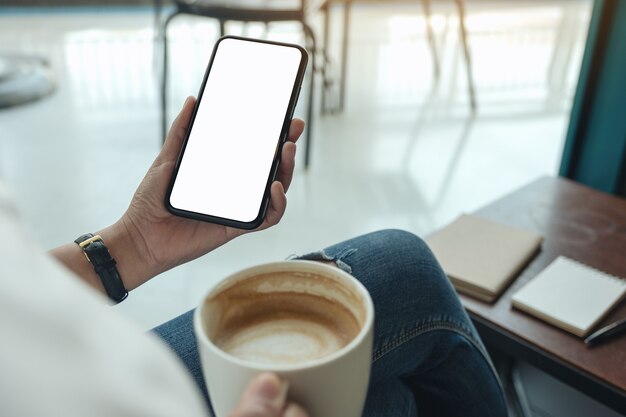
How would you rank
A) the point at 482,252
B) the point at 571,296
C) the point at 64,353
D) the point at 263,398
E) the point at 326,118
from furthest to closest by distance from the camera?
1. the point at 326,118
2. the point at 482,252
3. the point at 571,296
4. the point at 263,398
5. the point at 64,353

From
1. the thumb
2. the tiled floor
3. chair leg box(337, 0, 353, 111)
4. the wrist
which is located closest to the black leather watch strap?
the wrist

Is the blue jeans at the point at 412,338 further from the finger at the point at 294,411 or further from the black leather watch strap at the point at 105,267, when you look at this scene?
the finger at the point at 294,411

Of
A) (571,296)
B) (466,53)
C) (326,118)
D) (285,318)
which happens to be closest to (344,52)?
(326,118)

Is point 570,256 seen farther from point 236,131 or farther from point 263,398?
point 263,398

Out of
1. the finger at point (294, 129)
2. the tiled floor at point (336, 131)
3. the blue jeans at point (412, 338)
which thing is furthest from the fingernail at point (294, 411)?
the tiled floor at point (336, 131)

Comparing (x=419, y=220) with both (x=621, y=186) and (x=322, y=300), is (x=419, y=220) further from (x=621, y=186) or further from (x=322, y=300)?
(x=322, y=300)

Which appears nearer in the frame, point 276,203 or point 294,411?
point 294,411

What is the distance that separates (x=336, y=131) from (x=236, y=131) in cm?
149

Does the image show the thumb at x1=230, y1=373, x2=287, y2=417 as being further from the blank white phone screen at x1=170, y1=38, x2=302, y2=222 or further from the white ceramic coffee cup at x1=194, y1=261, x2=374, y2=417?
the blank white phone screen at x1=170, y1=38, x2=302, y2=222

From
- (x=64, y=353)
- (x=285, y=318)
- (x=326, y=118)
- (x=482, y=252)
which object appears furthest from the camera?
(x=326, y=118)

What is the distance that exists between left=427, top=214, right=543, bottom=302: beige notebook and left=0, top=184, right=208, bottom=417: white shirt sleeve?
0.70 m

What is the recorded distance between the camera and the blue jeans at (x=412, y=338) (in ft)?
1.96

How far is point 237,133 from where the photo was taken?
2.18 ft

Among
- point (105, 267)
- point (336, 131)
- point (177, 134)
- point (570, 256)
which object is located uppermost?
point (177, 134)
